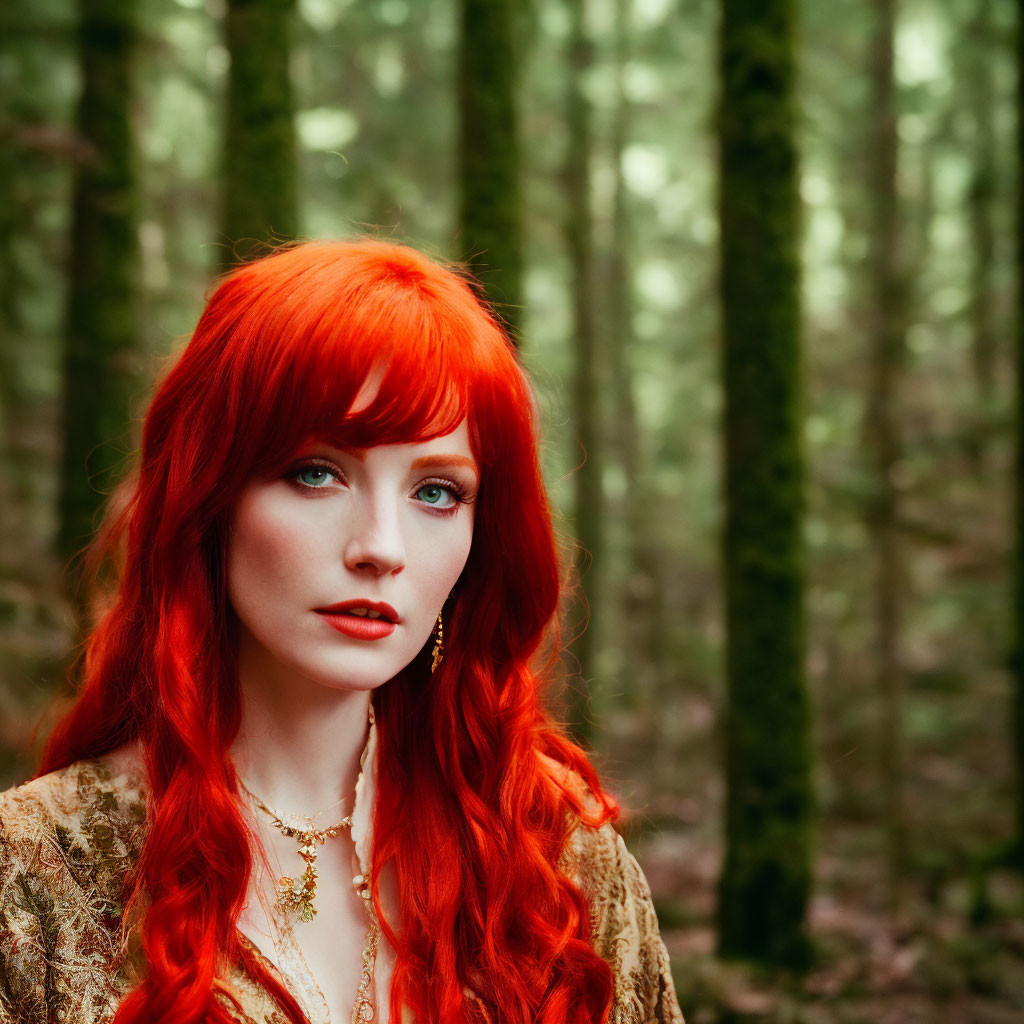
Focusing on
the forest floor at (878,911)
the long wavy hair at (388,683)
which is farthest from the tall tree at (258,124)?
the long wavy hair at (388,683)

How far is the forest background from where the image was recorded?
5184mm

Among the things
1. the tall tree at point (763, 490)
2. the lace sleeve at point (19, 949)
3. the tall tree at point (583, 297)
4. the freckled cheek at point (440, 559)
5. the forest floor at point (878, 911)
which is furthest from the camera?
the tall tree at point (583, 297)

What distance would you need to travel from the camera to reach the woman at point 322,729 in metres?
1.59

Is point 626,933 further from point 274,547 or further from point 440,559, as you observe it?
point 274,547

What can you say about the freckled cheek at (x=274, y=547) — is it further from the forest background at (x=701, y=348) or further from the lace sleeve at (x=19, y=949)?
the forest background at (x=701, y=348)

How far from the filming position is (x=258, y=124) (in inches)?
208

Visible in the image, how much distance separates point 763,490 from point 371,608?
12.6 ft

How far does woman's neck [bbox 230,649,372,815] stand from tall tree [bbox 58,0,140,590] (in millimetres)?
5269

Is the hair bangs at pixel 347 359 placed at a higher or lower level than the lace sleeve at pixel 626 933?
higher

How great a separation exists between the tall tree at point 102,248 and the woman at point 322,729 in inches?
201

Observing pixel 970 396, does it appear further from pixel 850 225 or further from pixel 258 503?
pixel 258 503

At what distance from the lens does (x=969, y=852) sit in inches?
320

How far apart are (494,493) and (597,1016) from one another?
0.99 m

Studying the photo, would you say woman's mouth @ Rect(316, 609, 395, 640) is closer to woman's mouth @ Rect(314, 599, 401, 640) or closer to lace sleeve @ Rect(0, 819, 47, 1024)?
woman's mouth @ Rect(314, 599, 401, 640)
